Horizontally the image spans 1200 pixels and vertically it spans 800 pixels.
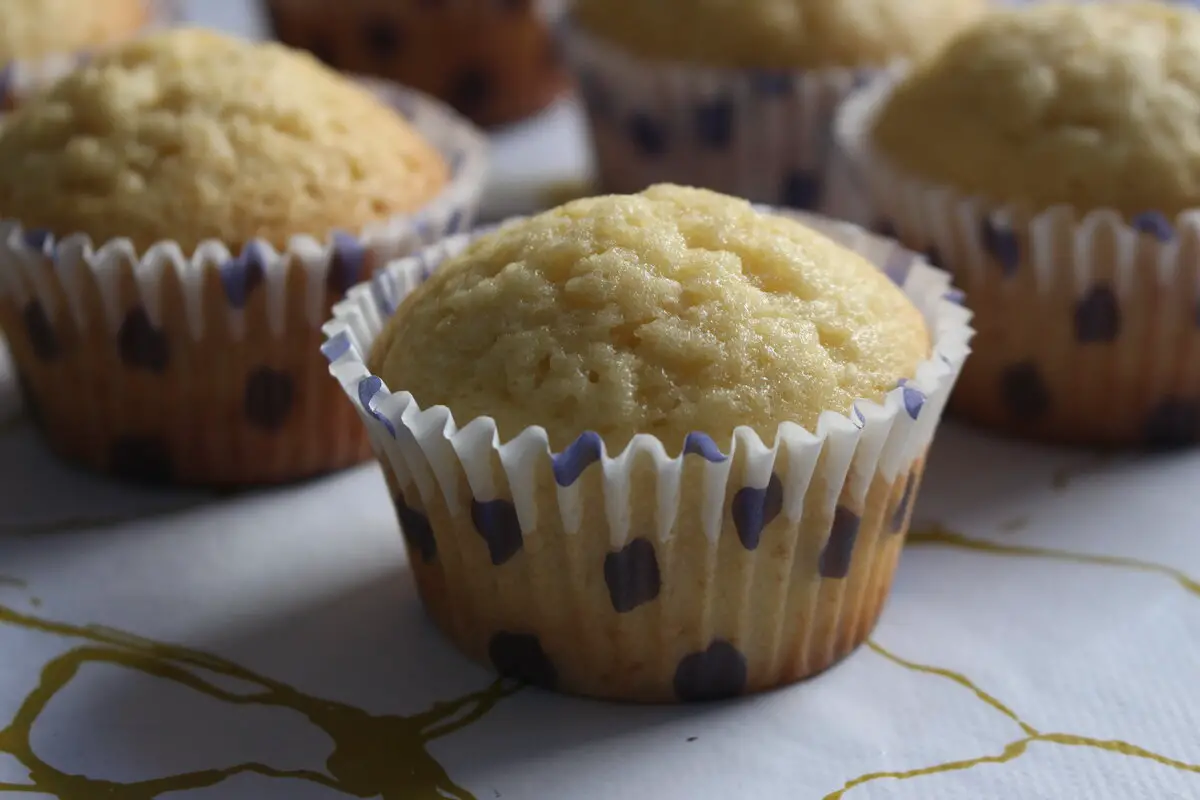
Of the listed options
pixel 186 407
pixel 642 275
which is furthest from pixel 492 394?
pixel 186 407

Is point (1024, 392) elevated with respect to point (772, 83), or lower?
lower

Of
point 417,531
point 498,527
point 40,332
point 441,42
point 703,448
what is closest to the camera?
point 703,448

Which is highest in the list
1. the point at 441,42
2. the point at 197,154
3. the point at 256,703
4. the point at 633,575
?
the point at 197,154

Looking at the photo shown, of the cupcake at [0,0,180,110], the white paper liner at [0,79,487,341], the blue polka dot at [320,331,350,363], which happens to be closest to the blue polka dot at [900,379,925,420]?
the blue polka dot at [320,331,350,363]

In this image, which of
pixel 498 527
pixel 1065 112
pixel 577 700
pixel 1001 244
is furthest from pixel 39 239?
pixel 1065 112

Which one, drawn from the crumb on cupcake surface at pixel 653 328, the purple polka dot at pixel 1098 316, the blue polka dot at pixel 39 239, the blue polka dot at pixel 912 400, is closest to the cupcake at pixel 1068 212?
the purple polka dot at pixel 1098 316

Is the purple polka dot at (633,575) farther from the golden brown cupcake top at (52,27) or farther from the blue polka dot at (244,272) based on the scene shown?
the golden brown cupcake top at (52,27)

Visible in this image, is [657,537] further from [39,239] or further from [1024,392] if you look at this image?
[39,239]
